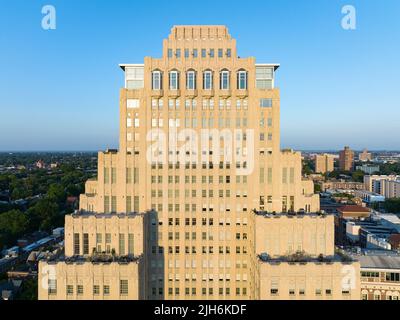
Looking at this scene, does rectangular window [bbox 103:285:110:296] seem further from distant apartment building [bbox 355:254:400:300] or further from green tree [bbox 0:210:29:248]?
green tree [bbox 0:210:29:248]

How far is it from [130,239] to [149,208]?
7.85 m

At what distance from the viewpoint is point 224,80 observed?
2254 inches

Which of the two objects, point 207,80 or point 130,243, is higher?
point 207,80

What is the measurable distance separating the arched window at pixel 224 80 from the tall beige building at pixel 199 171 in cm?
15

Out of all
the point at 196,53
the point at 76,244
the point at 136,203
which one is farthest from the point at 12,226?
the point at 196,53

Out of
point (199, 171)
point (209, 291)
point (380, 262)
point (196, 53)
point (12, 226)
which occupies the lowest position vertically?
point (12, 226)

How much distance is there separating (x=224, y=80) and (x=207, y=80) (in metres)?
2.54

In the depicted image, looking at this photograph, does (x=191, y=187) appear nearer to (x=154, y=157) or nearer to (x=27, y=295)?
(x=154, y=157)

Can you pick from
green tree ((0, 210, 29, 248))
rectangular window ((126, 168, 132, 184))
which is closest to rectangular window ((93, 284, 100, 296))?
rectangular window ((126, 168, 132, 184))

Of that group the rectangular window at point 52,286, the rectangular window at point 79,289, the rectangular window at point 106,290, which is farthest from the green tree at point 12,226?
the rectangular window at point 106,290

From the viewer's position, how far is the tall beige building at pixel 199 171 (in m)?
56.6

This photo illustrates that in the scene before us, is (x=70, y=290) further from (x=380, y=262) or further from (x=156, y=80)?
(x=380, y=262)
